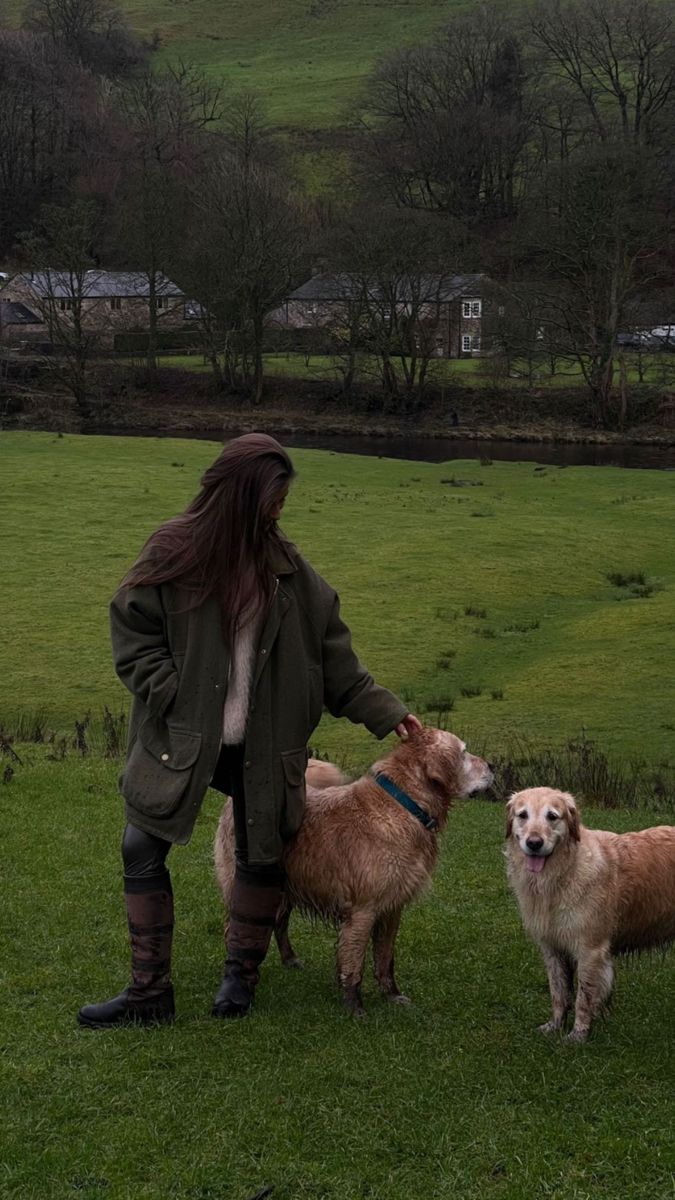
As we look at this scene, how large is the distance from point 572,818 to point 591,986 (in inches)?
36.6

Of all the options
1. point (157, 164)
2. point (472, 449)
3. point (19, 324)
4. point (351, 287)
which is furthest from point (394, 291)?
point (157, 164)

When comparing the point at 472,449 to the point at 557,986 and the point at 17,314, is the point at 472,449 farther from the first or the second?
the point at 557,986

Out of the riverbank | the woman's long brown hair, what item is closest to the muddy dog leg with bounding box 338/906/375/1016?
the woman's long brown hair

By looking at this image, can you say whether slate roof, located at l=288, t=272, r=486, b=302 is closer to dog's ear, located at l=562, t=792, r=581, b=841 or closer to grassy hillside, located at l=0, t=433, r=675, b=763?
grassy hillside, located at l=0, t=433, r=675, b=763

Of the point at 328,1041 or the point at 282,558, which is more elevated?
the point at 282,558

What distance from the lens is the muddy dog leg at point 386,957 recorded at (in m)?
7.39

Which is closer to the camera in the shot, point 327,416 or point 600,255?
point 600,255

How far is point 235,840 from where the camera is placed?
715 cm

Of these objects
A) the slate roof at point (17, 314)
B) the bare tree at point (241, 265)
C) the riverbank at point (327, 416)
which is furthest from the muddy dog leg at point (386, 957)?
the slate roof at point (17, 314)

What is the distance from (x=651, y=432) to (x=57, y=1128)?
61.3m

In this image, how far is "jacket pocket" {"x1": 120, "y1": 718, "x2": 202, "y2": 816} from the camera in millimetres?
6586

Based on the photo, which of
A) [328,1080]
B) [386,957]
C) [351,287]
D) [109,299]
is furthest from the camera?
[109,299]

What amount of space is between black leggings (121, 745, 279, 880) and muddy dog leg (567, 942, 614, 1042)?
181 centimetres

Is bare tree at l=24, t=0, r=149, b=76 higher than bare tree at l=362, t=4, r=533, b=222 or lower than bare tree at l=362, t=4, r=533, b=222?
higher
